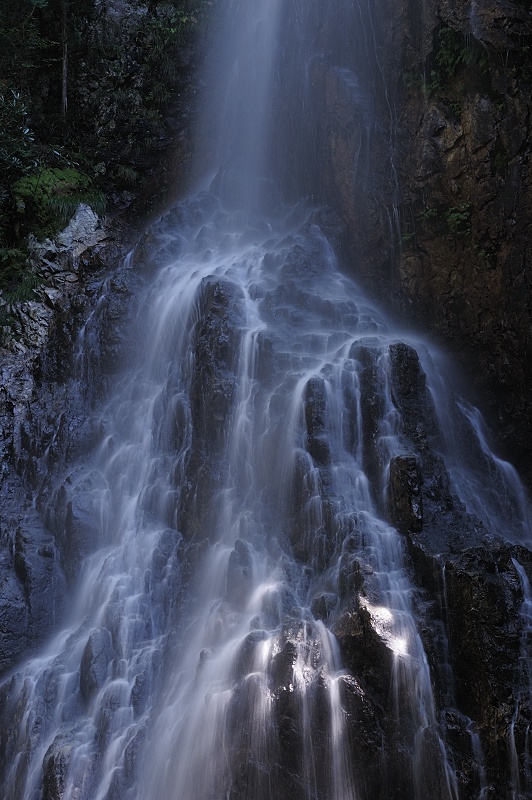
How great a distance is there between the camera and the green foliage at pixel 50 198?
16812mm

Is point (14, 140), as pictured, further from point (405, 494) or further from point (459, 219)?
point (405, 494)

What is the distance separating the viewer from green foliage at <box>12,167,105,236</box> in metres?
16.8

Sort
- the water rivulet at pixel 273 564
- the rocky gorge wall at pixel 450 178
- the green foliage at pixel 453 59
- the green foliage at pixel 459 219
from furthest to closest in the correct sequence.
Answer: the green foliage at pixel 459 219 < the green foliage at pixel 453 59 < the rocky gorge wall at pixel 450 178 < the water rivulet at pixel 273 564

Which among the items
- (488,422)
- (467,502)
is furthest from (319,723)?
(488,422)

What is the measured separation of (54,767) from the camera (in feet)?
27.9

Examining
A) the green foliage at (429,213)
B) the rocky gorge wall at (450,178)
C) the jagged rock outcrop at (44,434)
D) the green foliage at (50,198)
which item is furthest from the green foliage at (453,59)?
the green foliage at (50,198)

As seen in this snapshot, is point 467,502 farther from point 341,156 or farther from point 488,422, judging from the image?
point 341,156

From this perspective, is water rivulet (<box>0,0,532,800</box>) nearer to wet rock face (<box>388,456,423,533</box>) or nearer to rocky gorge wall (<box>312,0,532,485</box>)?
wet rock face (<box>388,456,423,533</box>)

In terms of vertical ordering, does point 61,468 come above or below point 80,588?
above

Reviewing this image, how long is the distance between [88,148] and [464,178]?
12.9 m

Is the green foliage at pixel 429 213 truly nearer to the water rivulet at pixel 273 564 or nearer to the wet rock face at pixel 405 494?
the water rivulet at pixel 273 564

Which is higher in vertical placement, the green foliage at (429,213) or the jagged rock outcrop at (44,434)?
the green foliage at (429,213)

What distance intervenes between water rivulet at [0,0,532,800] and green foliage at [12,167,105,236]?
2862 mm

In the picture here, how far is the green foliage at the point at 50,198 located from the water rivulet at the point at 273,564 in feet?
9.39
